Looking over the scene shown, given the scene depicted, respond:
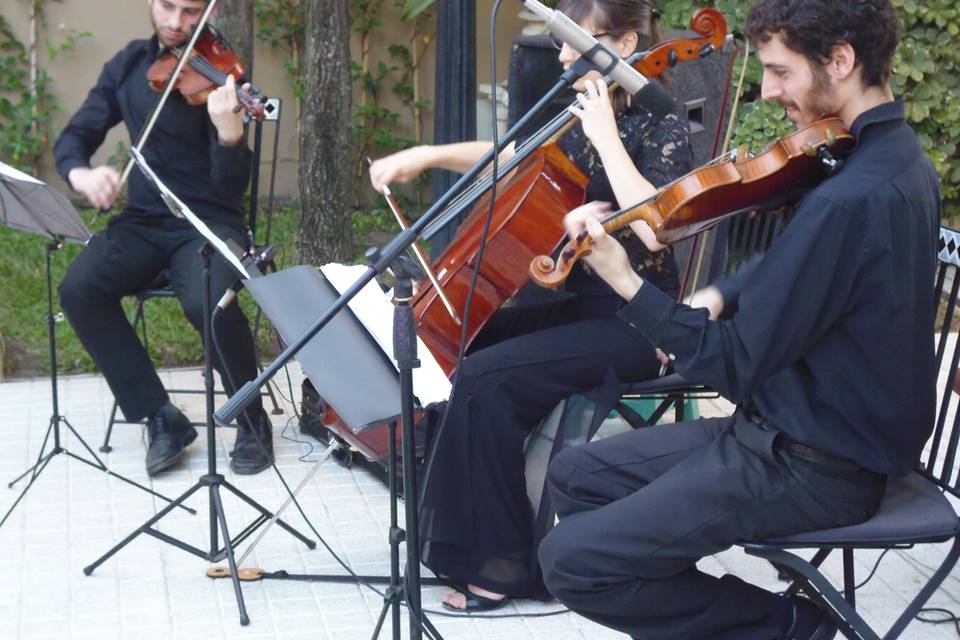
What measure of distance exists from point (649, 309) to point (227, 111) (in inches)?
70.7

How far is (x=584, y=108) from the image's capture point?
255 cm

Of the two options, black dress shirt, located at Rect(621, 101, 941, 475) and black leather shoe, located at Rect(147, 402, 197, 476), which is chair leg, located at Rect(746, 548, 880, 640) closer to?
black dress shirt, located at Rect(621, 101, 941, 475)

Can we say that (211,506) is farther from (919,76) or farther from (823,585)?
(919,76)

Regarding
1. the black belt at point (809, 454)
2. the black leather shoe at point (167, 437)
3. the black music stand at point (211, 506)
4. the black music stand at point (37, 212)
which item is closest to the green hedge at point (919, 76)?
the black leather shoe at point (167, 437)

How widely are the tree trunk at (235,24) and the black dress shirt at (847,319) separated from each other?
145 inches

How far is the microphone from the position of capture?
2125 millimetres

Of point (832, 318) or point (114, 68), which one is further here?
point (114, 68)

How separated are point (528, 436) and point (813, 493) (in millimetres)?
970

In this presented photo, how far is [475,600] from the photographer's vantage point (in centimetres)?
296

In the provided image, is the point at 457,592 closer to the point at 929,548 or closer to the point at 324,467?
the point at 324,467

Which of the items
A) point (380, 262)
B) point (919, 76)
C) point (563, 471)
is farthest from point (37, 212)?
point (919, 76)

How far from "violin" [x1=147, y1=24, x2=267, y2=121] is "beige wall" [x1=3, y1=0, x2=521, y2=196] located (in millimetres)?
3200

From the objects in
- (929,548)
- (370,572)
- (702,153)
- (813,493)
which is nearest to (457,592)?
(370,572)

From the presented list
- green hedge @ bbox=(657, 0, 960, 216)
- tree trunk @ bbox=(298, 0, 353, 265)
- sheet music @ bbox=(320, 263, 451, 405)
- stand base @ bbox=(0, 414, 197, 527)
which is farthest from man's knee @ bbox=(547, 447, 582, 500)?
tree trunk @ bbox=(298, 0, 353, 265)
